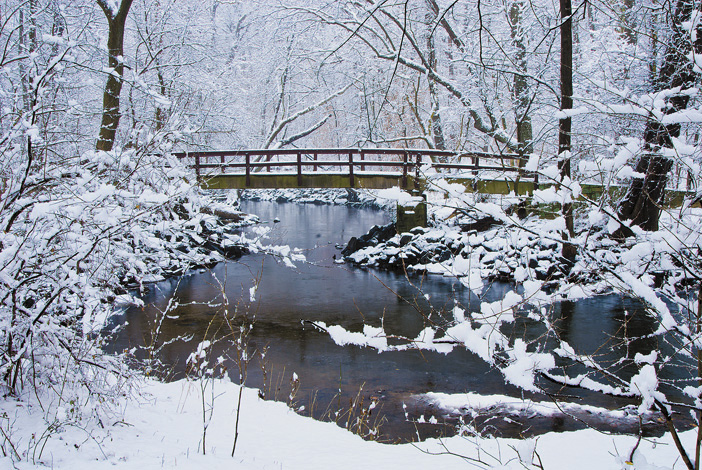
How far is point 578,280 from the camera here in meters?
3.28

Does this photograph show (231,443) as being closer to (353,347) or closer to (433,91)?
(353,347)

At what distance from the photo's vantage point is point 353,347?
9.30 meters

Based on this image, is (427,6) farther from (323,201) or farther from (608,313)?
(323,201)

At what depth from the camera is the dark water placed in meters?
6.47

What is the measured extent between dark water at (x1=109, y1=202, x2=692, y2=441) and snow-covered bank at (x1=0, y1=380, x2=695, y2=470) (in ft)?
1.75

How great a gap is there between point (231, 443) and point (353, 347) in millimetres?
4782

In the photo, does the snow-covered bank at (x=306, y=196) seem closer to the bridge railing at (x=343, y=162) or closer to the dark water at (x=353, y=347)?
the bridge railing at (x=343, y=162)

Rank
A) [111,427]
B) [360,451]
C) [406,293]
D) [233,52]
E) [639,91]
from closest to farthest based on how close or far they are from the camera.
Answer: [111,427] < [360,451] < [639,91] < [406,293] < [233,52]

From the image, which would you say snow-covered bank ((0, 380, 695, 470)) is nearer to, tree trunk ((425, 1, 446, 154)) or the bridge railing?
the bridge railing

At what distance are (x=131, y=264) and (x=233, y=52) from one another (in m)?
22.6

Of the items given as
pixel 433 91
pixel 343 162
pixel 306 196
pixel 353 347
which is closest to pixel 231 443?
pixel 353 347

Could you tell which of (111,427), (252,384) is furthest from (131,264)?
(252,384)

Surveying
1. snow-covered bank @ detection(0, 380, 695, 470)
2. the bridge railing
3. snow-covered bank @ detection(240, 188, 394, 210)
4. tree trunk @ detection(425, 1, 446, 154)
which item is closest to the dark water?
snow-covered bank @ detection(0, 380, 695, 470)

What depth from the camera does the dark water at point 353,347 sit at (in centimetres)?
647
